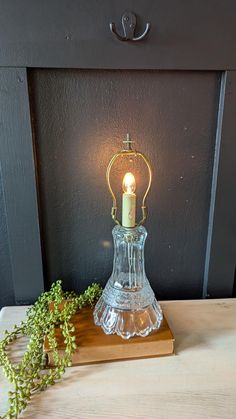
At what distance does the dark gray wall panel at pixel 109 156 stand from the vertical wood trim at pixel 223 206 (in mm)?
22

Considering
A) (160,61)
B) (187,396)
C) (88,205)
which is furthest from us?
(88,205)

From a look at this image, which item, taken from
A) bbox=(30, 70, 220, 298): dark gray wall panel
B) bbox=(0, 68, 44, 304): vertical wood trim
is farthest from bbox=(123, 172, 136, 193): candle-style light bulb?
bbox=(0, 68, 44, 304): vertical wood trim

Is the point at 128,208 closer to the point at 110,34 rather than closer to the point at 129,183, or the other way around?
the point at 129,183

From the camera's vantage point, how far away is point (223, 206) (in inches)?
31.9

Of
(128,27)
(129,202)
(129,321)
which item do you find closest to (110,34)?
(128,27)

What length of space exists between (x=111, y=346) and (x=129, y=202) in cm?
29

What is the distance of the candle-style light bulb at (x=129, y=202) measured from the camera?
64cm

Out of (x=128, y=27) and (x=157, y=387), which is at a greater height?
(x=128, y=27)

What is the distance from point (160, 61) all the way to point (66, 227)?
45 centimetres

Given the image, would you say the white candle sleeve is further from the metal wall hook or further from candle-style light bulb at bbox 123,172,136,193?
the metal wall hook

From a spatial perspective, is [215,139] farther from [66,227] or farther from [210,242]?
[66,227]

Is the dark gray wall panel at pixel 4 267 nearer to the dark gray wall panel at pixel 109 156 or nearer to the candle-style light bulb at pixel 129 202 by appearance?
the dark gray wall panel at pixel 109 156

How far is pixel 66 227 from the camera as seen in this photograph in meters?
0.81

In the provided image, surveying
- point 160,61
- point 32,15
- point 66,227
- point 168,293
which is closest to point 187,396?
point 168,293
